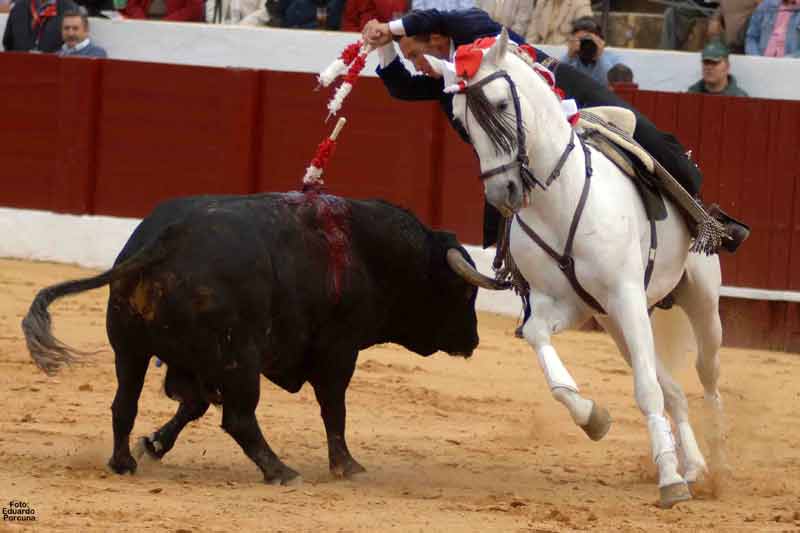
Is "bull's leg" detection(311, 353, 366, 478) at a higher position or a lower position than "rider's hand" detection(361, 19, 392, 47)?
lower

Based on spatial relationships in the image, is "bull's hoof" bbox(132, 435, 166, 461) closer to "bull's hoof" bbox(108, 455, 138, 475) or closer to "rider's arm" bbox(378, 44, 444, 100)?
"bull's hoof" bbox(108, 455, 138, 475)

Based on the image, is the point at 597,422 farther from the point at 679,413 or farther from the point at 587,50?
the point at 587,50

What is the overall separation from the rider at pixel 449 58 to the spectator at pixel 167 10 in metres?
7.05

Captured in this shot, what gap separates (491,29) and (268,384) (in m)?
3.02

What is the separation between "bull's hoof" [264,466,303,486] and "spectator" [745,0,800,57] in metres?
6.45

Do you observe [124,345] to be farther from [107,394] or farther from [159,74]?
[159,74]

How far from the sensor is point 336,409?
6645 mm

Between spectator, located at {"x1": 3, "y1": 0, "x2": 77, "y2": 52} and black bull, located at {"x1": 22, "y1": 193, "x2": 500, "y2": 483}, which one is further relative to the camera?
spectator, located at {"x1": 3, "y1": 0, "x2": 77, "y2": 52}

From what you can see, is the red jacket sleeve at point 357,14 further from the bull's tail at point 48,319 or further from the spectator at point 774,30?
the bull's tail at point 48,319

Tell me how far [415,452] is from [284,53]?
6.08 metres

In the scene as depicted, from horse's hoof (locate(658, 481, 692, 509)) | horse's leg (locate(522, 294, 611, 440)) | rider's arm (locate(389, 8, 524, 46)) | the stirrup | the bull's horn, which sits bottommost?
horse's hoof (locate(658, 481, 692, 509))

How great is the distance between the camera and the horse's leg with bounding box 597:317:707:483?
6559 mm

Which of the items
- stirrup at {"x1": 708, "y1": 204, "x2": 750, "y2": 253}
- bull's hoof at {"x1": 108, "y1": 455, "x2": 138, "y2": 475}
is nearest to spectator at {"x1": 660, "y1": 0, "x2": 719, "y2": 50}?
stirrup at {"x1": 708, "y1": 204, "x2": 750, "y2": 253}

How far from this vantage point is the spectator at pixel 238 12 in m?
13.4
